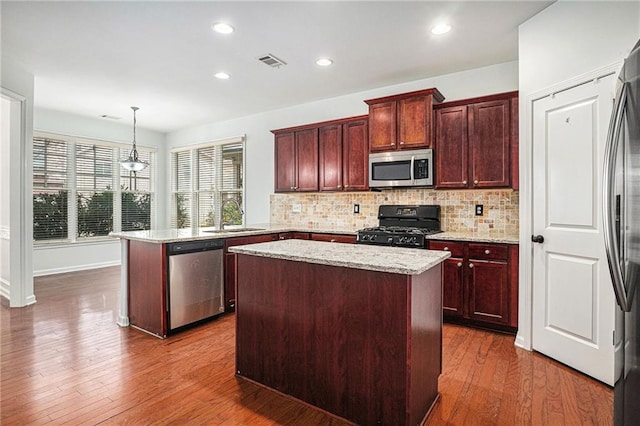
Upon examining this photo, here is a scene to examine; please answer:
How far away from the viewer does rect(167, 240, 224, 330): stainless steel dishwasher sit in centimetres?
318

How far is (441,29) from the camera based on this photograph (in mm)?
2994

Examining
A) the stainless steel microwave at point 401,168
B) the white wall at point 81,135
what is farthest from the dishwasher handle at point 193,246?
the white wall at point 81,135

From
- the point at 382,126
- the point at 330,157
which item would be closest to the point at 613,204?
the point at 382,126

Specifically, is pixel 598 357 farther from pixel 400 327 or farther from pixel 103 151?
pixel 103 151

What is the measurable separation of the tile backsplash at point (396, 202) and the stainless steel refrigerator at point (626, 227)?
7.08ft

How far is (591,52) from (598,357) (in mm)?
2102

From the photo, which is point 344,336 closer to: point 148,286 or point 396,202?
point 148,286

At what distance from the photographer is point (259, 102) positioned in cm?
525

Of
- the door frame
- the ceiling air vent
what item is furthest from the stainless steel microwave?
the ceiling air vent

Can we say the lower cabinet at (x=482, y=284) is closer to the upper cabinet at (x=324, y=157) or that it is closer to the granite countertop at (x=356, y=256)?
the granite countertop at (x=356, y=256)

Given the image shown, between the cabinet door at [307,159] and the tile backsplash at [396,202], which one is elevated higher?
the cabinet door at [307,159]

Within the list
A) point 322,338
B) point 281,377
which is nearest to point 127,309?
point 281,377

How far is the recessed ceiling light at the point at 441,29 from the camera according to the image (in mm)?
2945

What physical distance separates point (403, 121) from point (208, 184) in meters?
4.31
